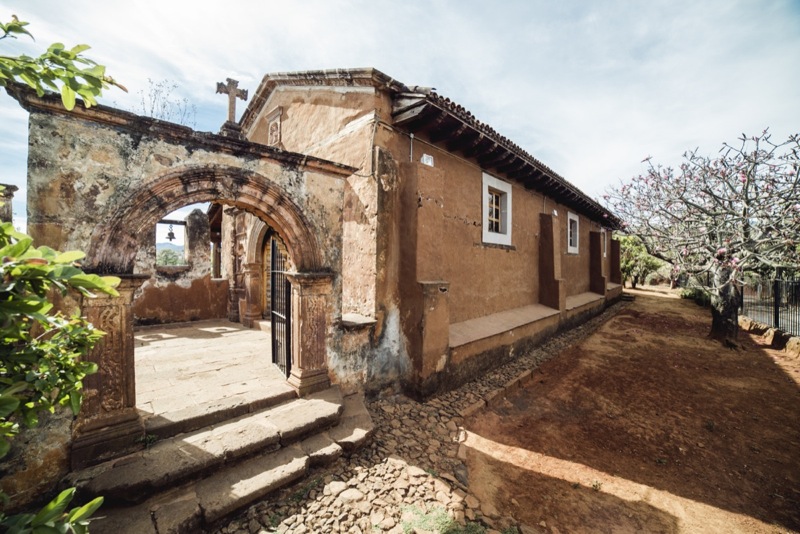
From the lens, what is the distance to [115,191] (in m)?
3.03

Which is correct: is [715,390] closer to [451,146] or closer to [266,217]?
[451,146]

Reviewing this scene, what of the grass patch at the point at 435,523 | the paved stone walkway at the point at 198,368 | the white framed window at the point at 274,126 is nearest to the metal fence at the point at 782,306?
the grass patch at the point at 435,523

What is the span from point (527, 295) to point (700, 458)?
17.1 ft

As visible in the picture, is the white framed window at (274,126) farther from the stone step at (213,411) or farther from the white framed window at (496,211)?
the stone step at (213,411)

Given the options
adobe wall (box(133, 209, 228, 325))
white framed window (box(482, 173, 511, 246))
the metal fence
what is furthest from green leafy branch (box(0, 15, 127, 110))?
the metal fence

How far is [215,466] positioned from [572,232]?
13170 millimetres

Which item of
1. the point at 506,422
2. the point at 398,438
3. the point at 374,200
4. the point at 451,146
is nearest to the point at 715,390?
the point at 506,422

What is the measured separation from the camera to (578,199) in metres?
10.9

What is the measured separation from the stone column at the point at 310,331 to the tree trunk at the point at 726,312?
11025mm

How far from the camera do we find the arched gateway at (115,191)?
2754 millimetres

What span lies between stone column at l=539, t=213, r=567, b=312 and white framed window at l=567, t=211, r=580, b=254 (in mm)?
2779

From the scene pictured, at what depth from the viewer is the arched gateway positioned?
9.04ft

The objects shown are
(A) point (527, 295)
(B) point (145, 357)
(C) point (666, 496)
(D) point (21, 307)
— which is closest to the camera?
(D) point (21, 307)

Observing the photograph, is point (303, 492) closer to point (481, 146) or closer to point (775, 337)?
point (481, 146)
